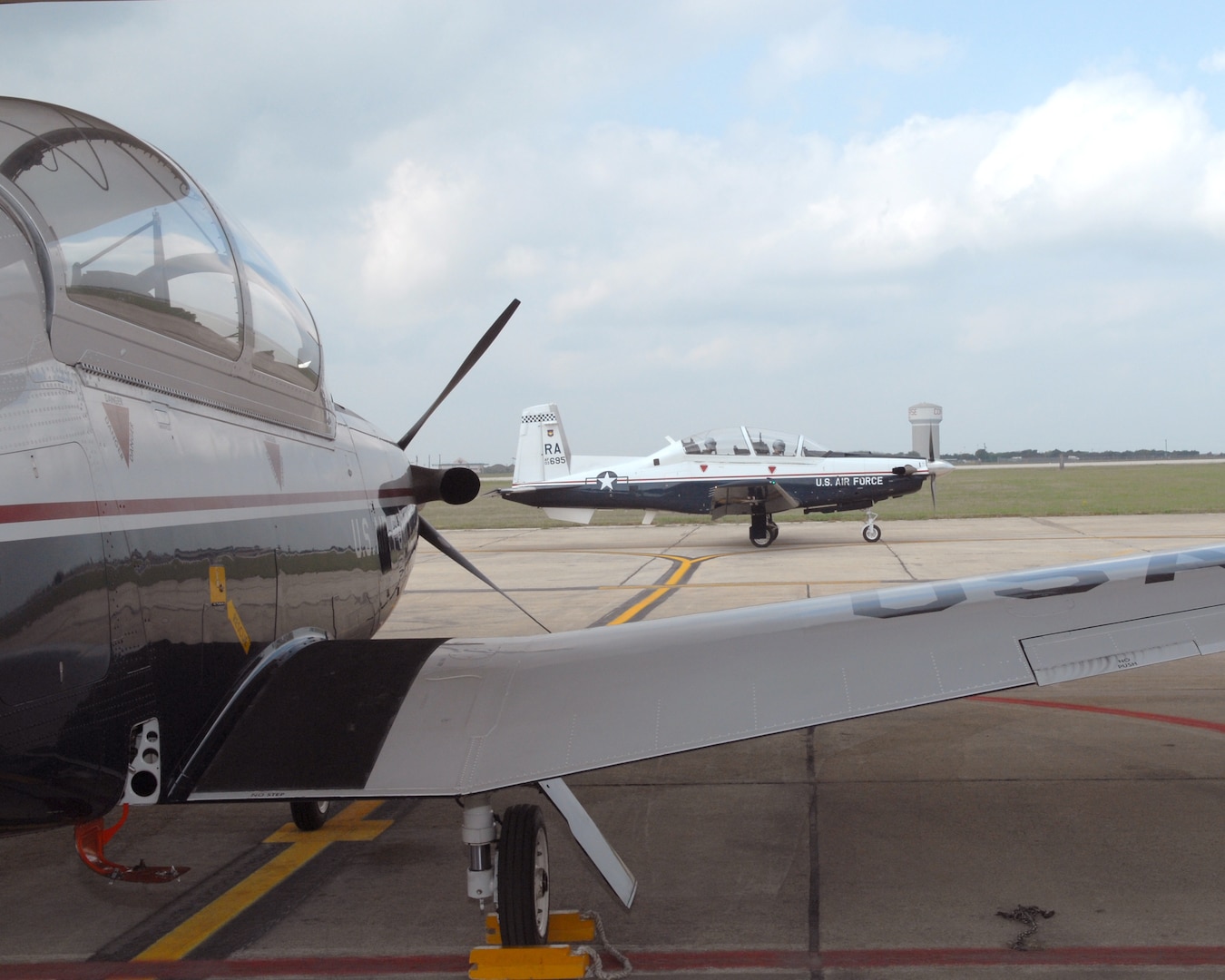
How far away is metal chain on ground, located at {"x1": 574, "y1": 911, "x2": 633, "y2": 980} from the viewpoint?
10.1ft

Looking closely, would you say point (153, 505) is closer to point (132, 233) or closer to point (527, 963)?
point (132, 233)

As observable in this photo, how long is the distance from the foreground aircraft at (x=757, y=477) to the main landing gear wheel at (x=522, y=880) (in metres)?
16.9

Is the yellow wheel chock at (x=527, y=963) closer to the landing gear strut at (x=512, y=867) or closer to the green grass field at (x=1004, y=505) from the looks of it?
the landing gear strut at (x=512, y=867)

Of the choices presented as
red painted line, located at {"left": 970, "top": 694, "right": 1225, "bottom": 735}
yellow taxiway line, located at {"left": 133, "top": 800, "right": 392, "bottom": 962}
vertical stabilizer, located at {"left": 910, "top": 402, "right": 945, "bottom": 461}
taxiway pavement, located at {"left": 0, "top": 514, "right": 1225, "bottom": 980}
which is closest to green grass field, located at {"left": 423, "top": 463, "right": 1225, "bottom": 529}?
vertical stabilizer, located at {"left": 910, "top": 402, "right": 945, "bottom": 461}

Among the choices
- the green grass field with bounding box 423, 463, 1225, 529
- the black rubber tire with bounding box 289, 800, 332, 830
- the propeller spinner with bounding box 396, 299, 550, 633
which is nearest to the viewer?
the black rubber tire with bounding box 289, 800, 332, 830

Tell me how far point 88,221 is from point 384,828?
2.84 m

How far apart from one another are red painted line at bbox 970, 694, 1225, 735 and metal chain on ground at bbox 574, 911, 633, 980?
319 cm

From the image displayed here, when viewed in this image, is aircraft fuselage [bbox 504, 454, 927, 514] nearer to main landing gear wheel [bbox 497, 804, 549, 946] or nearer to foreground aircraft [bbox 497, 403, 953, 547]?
foreground aircraft [bbox 497, 403, 953, 547]

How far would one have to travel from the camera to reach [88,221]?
2.99 meters

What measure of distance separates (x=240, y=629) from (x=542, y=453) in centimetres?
1837

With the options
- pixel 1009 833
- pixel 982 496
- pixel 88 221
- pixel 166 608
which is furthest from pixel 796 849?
pixel 982 496

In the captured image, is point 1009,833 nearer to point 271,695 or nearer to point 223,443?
point 271,695

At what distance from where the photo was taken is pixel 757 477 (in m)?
20.1

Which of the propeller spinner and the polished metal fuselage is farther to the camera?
the propeller spinner
